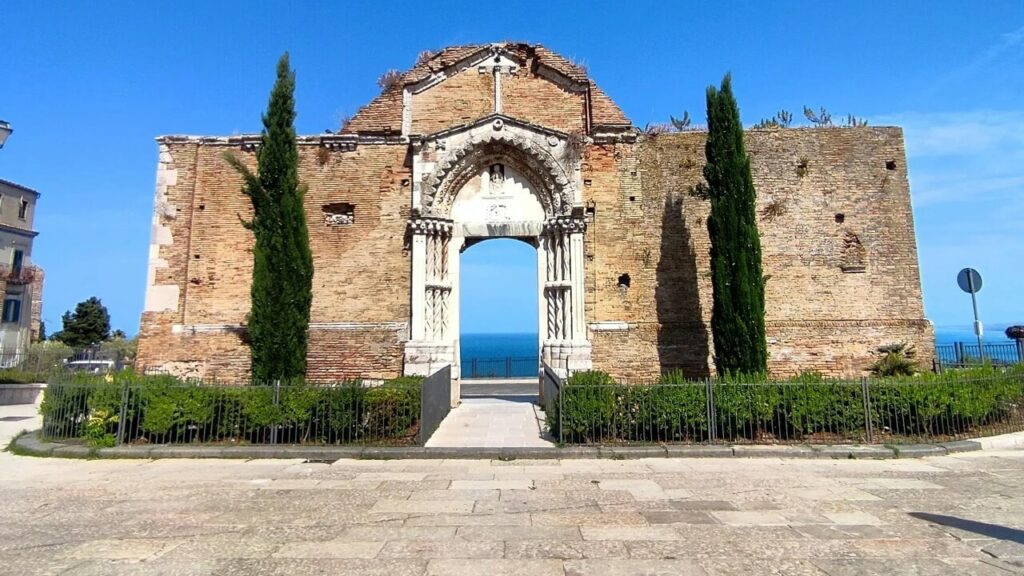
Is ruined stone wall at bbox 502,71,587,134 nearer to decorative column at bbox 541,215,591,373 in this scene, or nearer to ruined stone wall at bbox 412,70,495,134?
ruined stone wall at bbox 412,70,495,134

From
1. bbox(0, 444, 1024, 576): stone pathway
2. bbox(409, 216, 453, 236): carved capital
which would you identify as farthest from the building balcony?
bbox(0, 444, 1024, 576): stone pathway

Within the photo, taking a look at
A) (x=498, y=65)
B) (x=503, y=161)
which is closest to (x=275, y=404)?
(x=503, y=161)

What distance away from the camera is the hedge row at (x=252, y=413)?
28.2 ft

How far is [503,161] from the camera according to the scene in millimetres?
14398

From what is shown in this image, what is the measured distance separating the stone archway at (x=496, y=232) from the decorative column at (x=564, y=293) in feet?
0.08

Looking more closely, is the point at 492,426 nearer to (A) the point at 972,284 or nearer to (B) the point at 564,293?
(B) the point at 564,293

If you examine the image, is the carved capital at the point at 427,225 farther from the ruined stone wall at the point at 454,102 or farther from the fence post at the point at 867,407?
the fence post at the point at 867,407

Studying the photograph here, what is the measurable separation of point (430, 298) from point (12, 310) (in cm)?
4353

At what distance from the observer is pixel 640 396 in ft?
28.2

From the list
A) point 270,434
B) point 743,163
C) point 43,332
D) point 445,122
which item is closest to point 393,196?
point 445,122

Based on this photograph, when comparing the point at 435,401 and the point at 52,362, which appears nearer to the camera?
the point at 435,401

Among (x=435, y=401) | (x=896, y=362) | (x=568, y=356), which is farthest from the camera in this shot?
(x=568, y=356)

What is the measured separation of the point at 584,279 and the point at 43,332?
51067 millimetres

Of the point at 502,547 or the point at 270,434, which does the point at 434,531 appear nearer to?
the point at 502,547
